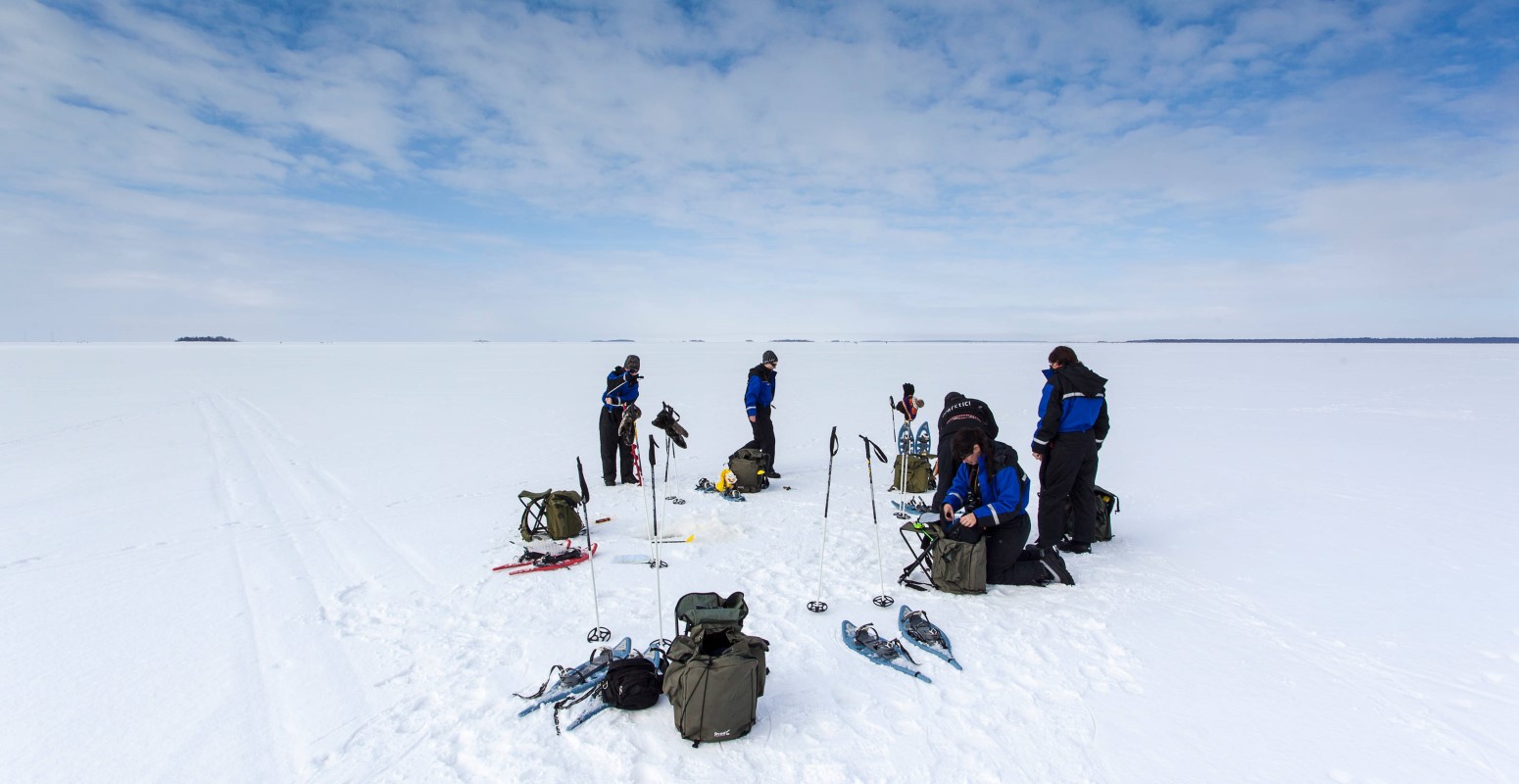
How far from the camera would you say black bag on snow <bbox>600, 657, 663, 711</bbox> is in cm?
346

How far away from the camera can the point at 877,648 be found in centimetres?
411

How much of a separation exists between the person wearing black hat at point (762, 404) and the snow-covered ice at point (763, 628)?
0.76 m

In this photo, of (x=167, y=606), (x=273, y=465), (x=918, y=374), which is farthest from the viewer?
(x=918, y=374)

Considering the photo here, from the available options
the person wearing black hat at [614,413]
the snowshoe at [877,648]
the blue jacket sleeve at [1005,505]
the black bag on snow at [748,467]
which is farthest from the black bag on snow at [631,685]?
the person wearing black hat at [614,413]

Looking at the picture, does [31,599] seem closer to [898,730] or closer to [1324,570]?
[898,730]

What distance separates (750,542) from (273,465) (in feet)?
26.4

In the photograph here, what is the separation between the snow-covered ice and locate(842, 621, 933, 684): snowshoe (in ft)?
0.31

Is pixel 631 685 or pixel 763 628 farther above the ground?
pixel 631 685

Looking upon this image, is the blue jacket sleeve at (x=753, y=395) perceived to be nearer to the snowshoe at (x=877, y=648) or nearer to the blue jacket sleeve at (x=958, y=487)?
the blue jacket sleeve at (x=958, y=487)

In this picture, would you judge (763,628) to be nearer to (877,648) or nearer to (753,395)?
(877,648)

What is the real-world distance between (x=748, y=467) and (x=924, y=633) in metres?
4.12

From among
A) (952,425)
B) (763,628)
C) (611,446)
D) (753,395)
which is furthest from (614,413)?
(763,628)

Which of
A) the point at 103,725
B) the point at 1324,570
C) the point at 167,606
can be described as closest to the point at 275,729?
the point at 103,725

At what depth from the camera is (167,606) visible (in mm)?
4770
